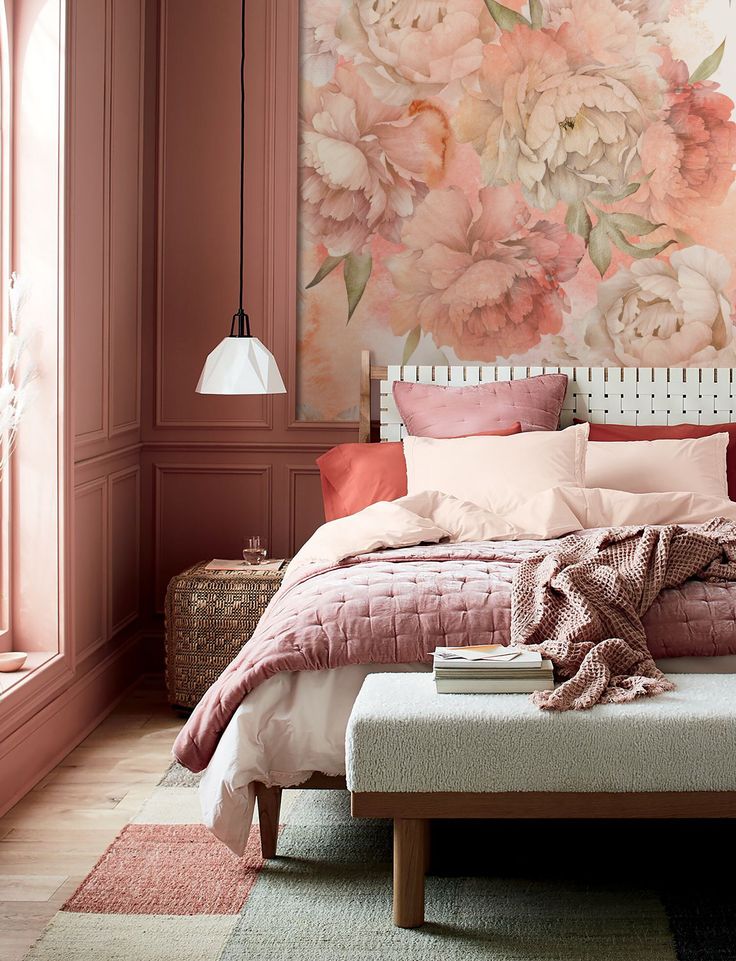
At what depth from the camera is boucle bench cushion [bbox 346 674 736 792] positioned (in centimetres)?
214

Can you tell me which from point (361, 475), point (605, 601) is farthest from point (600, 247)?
point (605, 601)

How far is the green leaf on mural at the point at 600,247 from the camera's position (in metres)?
4.39

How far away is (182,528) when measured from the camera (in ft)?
14.9

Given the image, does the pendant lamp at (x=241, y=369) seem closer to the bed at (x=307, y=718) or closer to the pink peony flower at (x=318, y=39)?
the pink peony flower at (x=318, y=39)

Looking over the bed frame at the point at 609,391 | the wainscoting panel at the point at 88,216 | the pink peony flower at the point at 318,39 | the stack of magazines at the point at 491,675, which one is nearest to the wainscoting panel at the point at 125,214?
the wainscoting panel at the point at 88,216

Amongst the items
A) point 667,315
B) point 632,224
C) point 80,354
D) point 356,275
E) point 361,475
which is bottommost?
point 361,475

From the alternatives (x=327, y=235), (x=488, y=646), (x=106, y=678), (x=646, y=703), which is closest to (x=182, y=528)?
(x=106, y=678)

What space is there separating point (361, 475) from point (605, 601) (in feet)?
5.27

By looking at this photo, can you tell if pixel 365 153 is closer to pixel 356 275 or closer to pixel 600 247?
pixel 356 275

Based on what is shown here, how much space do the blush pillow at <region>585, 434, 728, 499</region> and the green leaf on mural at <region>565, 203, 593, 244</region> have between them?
980mm

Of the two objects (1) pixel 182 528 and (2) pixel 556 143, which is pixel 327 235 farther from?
(1) pixel 182 528

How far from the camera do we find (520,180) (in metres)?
4.39

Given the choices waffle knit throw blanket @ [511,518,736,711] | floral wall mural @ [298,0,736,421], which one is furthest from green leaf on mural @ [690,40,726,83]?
waffle knit throw blanket @ [511,518,736,711]

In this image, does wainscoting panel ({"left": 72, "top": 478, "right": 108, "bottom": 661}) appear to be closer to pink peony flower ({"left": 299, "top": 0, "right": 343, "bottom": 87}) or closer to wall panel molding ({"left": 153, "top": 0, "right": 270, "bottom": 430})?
wall panel molding ({"left": 153, "top": 0, "right": 270, "bottom": 430})
